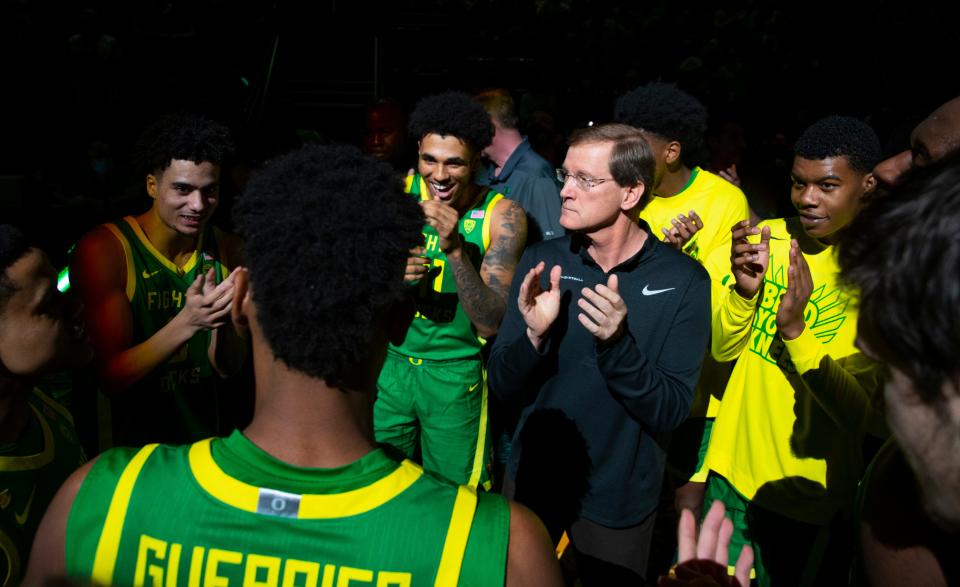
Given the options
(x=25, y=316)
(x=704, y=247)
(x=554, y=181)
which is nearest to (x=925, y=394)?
(x=25, y=316)

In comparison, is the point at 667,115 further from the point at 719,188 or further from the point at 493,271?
the point at 493,271

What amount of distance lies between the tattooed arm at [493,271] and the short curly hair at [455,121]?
38 centimetres

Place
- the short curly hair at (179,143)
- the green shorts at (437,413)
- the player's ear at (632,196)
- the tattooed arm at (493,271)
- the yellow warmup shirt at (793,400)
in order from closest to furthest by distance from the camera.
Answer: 1. the yellow warmup shirt at (793,400)
2. the player's ear at (632,196)
3. the short curly hair at (179,143)
4. the tattooed arm at (493,271)
5. the green shorts at (437,413)

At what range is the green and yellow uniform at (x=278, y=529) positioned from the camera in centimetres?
134

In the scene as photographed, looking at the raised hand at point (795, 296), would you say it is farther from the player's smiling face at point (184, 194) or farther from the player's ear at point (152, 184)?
the player's ear at point (152, 184)

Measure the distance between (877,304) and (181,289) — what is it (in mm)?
2813

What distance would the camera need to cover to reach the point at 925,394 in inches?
→ 46.4

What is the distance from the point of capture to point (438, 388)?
12.2ft

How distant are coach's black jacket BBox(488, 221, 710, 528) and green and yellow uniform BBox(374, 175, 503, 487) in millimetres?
844

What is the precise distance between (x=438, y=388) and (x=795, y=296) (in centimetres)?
171

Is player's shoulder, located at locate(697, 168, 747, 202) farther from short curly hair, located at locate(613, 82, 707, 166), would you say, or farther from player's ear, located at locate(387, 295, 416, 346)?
player's ear, located at locate(387, 295, 416, 346)

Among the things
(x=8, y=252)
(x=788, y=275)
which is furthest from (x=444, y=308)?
(x=8, y=252)

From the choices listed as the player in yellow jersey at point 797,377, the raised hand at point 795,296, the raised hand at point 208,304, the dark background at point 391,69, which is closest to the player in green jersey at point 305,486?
the raised hand at point 208,304

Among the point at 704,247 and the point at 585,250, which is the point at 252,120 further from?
the point at 585,250
